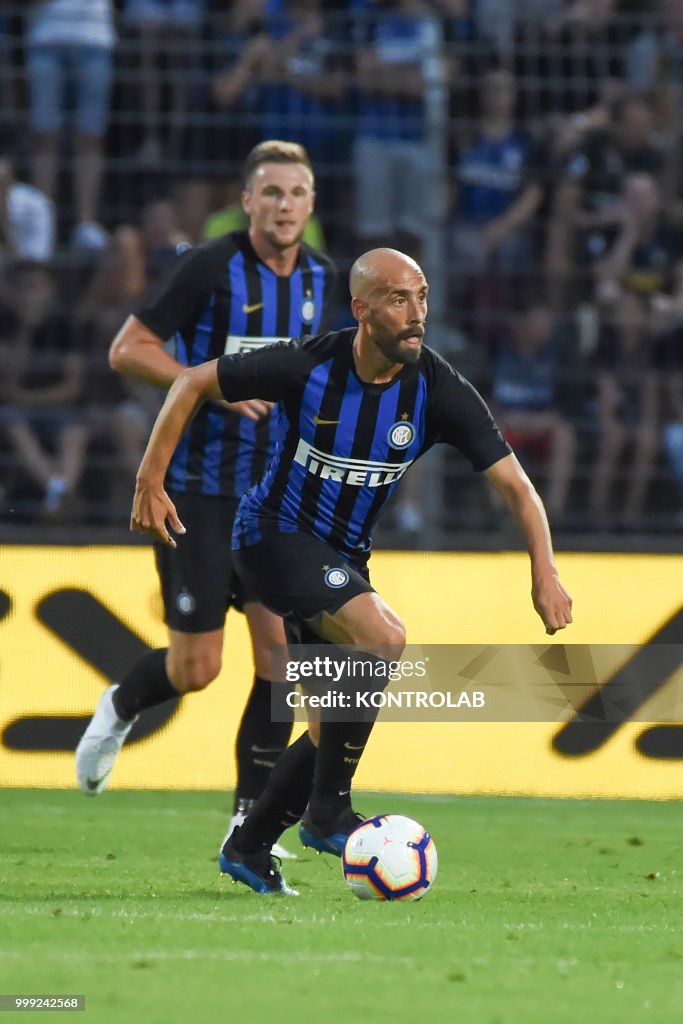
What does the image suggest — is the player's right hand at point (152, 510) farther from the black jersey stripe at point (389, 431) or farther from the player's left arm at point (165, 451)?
the black jersey stripe at point (389, 431)

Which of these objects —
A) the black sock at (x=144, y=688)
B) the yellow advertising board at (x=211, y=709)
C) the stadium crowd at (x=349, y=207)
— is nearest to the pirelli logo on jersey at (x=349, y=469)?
the black sock at (x=144, y=688)

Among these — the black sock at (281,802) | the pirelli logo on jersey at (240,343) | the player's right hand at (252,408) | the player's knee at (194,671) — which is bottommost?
the player's knee at (194,671)

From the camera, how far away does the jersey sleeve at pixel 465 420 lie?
228 inches

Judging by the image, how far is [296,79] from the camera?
10.8 metres

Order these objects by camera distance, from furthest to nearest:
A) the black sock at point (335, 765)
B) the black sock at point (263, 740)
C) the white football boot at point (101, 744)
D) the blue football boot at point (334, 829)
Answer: the white football boot at point (101, 744)
the black sock at point (263, 740)
the blue football boot at point (334, 829)
the black sock at point (335, 765)

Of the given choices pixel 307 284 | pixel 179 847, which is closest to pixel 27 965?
pixel 179 847

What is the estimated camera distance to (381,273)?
18.4ft

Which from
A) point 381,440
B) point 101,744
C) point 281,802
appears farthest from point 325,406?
point 101,744

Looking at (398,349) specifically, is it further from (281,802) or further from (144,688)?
(144,688)

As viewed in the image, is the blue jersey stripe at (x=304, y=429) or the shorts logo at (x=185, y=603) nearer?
the blue jersey stripe at (x=304, y=429)

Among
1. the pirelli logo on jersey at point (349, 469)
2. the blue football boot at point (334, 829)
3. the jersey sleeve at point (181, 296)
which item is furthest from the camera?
the jersey sleeve at point (181, 296)

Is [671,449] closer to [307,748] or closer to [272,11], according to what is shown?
[272,11]

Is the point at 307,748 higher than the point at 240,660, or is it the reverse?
the point at 307,748

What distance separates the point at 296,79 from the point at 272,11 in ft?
3.65
